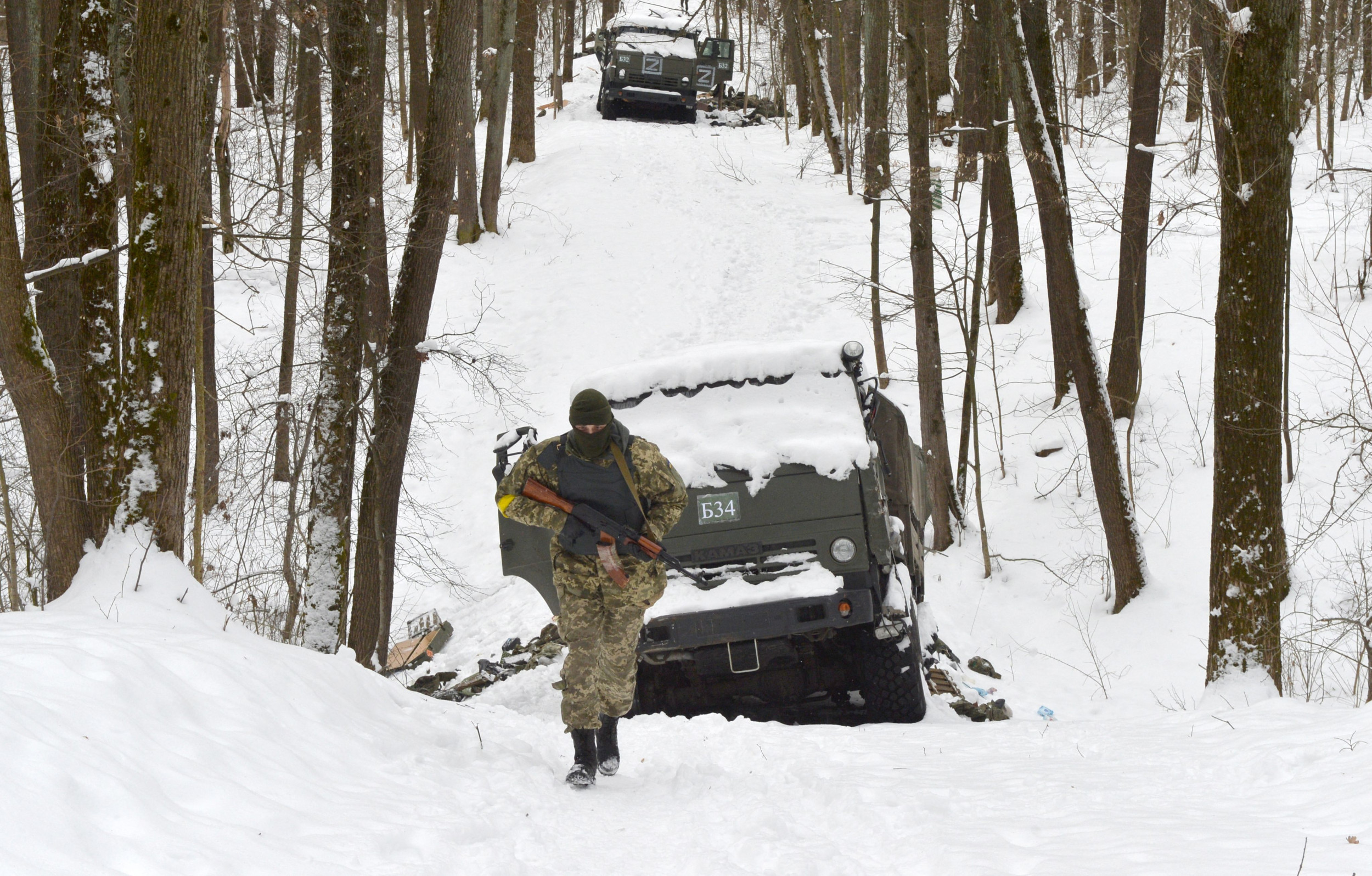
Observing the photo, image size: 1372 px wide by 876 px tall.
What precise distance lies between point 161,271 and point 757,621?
3.96m

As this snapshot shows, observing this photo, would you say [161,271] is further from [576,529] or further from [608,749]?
[608,749]

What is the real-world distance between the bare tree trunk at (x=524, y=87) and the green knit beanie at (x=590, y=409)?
18122 millimetres

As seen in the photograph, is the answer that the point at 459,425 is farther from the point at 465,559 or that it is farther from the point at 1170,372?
the point at 1170,372

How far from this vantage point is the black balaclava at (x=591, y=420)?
4.63 metres

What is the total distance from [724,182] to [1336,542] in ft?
54.6

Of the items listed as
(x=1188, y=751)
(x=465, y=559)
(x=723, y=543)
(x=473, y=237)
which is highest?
(x=473, y=237)

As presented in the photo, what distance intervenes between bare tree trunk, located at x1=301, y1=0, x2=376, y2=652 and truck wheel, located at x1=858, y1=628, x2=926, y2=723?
4.28 m

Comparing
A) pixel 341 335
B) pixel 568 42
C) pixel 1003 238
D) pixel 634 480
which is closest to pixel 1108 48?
pixel 568 42

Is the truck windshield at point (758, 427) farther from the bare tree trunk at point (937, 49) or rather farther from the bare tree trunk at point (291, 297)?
the bare tree trunk at point (937, 49)

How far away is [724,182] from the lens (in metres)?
24.1

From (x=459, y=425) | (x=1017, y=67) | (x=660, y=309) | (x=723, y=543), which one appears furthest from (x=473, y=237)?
(x=723, y=543)

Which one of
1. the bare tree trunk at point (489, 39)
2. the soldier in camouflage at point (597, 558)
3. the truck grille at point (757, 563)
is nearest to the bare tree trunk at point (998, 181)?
the truck grille at point (757, 563)

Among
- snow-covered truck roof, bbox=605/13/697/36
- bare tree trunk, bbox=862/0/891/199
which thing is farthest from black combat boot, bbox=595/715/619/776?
snow-covered truck roof, bbox=605/13/697/36

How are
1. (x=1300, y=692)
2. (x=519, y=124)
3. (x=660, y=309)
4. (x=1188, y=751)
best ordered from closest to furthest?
(x=1188, y=751)
(x=1300, y=692)
(x=660, y=309)
(x=519, y=124)
